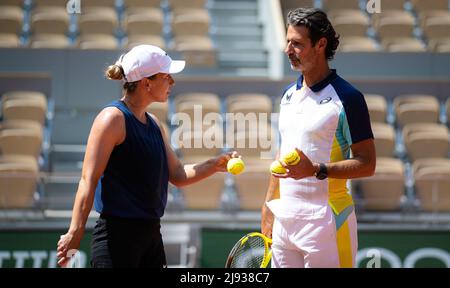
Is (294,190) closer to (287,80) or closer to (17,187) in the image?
(17,187)

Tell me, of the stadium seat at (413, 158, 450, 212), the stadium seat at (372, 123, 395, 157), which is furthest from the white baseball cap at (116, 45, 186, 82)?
the stadium seat at (372, 123, 395, 157)

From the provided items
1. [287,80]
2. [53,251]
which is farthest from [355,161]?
[287,80]

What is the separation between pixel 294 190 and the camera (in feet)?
12.2

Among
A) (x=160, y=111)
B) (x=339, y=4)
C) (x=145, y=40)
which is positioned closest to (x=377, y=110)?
(x=160, y=111)

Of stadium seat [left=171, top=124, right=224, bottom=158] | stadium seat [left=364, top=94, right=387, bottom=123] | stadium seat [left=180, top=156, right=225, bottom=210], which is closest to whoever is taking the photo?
stadium seat [left=180, top=156, right=225, bottom=210]

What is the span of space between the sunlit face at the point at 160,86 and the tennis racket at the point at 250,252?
795 millimetres

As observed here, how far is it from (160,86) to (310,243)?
0.99m

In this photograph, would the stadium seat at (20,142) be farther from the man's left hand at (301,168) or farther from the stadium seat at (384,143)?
the man's left hand at (301,168)

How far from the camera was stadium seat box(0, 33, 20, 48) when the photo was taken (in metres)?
10.2

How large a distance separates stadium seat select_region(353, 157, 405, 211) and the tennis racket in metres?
4.04

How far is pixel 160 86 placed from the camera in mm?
3863

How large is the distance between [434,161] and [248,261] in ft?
17.0

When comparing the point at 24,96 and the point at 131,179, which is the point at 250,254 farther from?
the point at 24,96

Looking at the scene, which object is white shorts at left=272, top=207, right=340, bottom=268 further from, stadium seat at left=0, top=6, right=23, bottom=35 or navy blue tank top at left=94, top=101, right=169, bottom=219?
stadium seat at left=0, top=6, right=23, bottom=35
